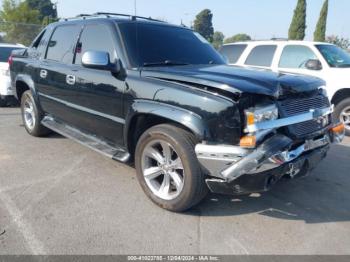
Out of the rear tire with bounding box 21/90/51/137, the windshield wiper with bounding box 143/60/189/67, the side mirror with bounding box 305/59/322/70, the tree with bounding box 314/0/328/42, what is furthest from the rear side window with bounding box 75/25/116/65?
the tree with bounding box 314/0/328/42

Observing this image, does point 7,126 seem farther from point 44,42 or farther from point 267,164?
point 267,164

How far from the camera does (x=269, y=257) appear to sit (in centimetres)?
273

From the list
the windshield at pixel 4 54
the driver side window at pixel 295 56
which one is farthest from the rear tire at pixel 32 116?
the driver side window at pixel 295 56

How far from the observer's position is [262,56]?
7648mm

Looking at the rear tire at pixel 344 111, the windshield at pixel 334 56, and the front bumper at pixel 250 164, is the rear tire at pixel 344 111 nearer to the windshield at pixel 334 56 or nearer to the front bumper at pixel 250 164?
the windshield at pixel 334 56

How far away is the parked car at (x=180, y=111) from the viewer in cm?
284

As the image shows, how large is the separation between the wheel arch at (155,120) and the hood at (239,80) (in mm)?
290

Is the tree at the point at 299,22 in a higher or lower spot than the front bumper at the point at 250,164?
higher

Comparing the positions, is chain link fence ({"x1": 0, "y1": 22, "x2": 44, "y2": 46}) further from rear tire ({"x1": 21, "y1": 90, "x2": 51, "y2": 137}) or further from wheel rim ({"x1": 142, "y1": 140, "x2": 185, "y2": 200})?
wheel rim ({"x1": 142, "y1": 140, "x2": 185, "y2": 200})

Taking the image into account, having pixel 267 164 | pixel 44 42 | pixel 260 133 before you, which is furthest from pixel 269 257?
pixel 44 42

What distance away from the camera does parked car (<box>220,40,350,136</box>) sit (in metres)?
6.74

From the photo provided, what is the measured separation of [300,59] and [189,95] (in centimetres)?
505

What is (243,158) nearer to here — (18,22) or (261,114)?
(261,114)

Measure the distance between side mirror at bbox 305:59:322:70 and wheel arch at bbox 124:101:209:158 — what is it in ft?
14.5
